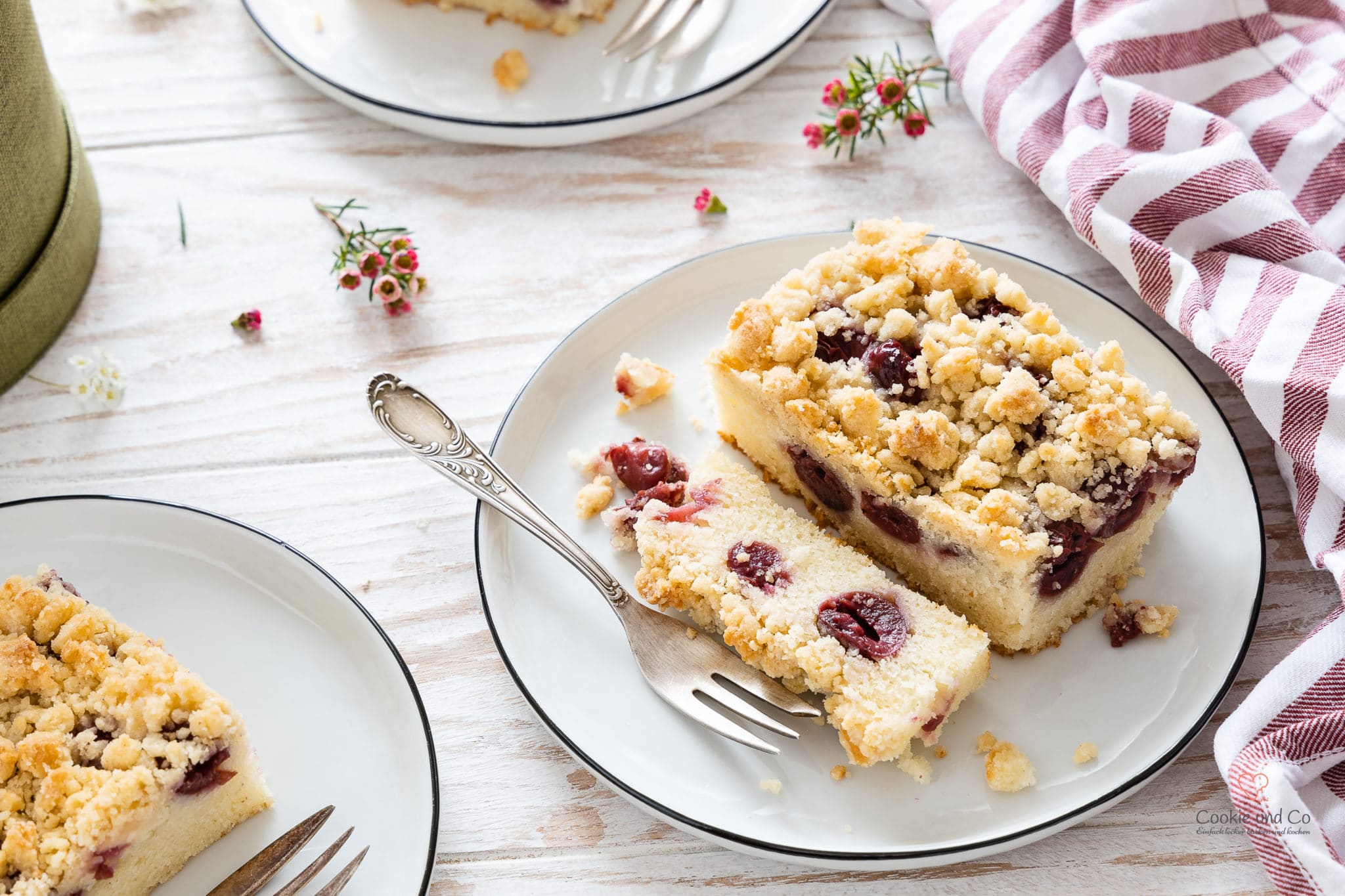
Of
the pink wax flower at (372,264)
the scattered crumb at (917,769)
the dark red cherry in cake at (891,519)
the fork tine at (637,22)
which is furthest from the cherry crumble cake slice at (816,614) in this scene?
the fork tine at (637,22)

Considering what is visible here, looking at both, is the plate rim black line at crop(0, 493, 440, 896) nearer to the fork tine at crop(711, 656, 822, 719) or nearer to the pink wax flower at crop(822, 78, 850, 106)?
the fork tine at crop(711, 656, 822, 719)

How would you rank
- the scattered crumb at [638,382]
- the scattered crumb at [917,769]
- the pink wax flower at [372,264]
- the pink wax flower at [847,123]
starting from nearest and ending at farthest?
1. the scattered crumb at [917,769]
2. the scattered crumb at [638,382]
3. the pink wax flower at [372,264]
4. the pink wax flower at [847,123]

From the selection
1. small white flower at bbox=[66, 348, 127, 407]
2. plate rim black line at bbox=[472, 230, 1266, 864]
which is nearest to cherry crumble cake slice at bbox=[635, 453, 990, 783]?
plate rim black line at bbox=[472, 230, 1266, 864]

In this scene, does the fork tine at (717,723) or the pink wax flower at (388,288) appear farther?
the pink wax flower at (388,288)

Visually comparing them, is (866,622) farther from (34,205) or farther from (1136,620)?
(34,205)

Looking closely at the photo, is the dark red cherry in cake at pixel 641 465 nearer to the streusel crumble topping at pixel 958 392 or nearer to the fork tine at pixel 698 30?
the streusel crumble topping at pixel 958 392

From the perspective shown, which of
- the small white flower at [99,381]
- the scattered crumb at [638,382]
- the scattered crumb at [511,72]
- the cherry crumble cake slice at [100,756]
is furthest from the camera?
the scattered crumb at [511,72]

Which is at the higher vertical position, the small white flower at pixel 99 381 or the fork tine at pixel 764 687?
the small white flower at pixel 99 381
